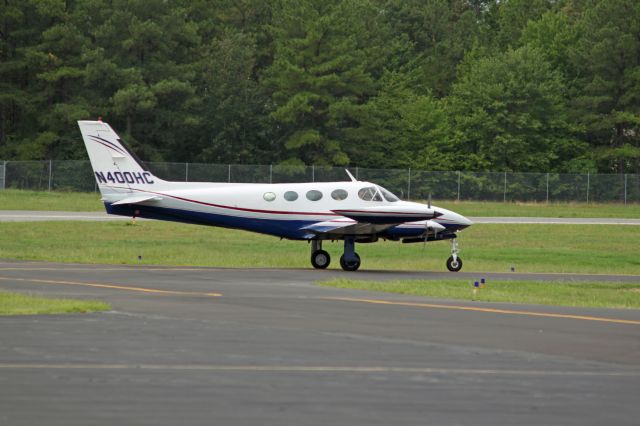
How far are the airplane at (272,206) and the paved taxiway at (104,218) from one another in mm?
18623

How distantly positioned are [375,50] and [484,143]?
624 inches

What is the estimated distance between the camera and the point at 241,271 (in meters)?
30.7

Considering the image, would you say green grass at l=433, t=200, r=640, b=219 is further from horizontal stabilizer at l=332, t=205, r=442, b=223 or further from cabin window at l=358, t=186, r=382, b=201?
horizontal stabilizer at l=332, t=205, r=442, b=223

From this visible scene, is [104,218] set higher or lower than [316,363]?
higher

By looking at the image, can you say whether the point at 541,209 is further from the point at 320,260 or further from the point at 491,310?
the point at 491,310

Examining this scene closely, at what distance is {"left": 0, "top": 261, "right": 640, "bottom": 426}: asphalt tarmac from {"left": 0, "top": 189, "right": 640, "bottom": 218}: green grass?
40213 mm

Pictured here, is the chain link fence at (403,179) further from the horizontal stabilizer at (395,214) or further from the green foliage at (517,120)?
the horizontal stabilizer at (395,214)

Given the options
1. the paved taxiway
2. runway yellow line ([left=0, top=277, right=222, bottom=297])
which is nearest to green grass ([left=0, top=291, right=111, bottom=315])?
runway yellow line ([left=0, top=277, right=222, bottom=297])

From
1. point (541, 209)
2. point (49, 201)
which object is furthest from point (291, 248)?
point (541, 209)

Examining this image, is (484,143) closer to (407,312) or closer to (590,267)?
(590,267)

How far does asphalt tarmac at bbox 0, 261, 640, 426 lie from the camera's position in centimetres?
1137

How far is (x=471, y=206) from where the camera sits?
7044 centimetres

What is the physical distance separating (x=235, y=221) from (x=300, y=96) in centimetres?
4946

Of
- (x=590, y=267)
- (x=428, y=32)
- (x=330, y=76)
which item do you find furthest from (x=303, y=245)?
(x=428, y=32)
